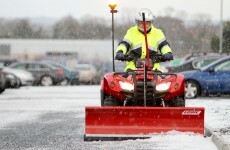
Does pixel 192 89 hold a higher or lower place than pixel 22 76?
higher

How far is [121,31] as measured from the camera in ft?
273

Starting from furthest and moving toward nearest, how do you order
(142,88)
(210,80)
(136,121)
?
(210,80) < (142,88) < (136,121)

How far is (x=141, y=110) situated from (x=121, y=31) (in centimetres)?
7336

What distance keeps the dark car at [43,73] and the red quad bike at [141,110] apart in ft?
86.7

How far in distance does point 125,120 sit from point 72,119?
Answer: 451 centimetres

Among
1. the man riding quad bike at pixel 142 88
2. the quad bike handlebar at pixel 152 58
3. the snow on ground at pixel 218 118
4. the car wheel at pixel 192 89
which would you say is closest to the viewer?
the man riding quad bike at pixel 142 88

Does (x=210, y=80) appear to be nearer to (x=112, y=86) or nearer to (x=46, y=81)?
(x=112, y=86)

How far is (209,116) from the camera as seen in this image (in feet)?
44.9

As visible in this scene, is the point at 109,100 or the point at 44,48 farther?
the point at 44,48

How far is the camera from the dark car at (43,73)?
36781 mm

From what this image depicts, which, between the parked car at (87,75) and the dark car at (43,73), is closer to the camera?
the dark car at (43,73)

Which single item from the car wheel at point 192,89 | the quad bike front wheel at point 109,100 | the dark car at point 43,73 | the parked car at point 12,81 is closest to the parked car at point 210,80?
the car wheel at point 192,89

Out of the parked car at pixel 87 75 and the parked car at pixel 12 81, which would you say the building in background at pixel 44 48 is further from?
the parked car at pixel 12 81

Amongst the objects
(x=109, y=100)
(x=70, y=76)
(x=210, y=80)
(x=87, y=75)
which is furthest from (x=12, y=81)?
(x=109, y=100)
